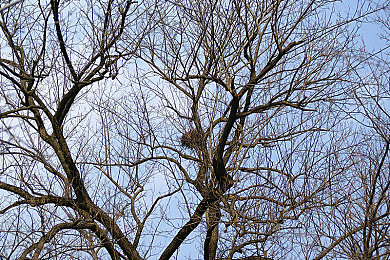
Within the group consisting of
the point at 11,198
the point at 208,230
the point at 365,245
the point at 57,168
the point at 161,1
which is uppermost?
the point at 161,1

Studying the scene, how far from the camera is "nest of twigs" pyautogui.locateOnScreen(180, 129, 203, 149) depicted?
21.2 ft

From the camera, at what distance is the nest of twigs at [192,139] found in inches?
255

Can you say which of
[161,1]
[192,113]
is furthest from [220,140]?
[161,1]

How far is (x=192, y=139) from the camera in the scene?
702 cm

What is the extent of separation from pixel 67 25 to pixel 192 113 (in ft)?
8.76

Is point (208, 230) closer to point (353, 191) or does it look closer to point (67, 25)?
point (353, 191)

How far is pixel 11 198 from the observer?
641cm

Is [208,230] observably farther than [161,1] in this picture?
Yes

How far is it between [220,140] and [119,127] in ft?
8.74

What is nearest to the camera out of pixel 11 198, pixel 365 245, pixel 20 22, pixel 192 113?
pixel 365 245

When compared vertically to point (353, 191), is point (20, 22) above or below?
above

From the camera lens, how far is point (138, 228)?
7453mm

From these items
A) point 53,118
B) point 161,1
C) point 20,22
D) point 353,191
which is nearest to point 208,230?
point 353,191

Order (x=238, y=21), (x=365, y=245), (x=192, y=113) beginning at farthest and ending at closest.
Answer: (x=192, y=113) → (x=238, y=21) → (x=365, y=245)
